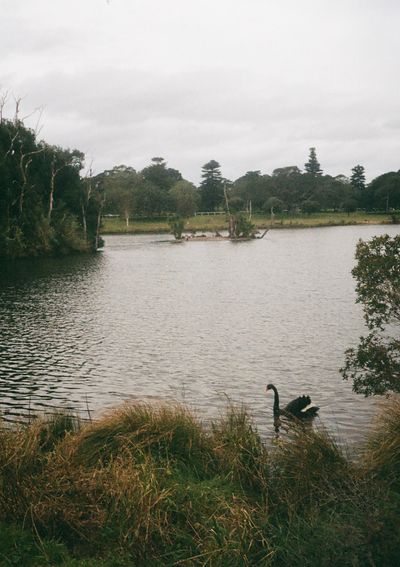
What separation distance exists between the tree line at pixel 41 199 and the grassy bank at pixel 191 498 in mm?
62204

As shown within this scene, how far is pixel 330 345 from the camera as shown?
25.8 meters

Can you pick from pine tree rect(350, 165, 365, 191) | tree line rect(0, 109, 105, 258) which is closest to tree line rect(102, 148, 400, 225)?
pine tree rect(350, 165, 365, 191)

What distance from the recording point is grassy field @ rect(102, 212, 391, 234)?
14538 cm

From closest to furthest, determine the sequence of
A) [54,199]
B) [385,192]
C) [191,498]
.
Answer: [191,498] < [54,199] < [385,192]

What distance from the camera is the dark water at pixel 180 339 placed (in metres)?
19.0

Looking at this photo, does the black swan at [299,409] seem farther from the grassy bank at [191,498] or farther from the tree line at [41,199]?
the tree line at [41,199]

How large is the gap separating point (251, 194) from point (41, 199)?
106m

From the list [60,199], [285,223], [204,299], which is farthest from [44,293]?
[285,223]

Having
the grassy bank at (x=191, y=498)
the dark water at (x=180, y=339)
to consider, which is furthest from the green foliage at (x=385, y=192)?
the grassy bank at (x=191, y=498)

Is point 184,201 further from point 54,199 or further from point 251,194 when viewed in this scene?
point 54,199

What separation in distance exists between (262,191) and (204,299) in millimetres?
137346

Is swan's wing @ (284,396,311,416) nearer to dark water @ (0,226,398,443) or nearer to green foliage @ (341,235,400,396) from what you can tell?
dark water @ (0,226,398,443)

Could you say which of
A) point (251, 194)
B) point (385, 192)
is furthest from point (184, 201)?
point (385, 192)

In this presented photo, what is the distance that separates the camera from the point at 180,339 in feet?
92.6
